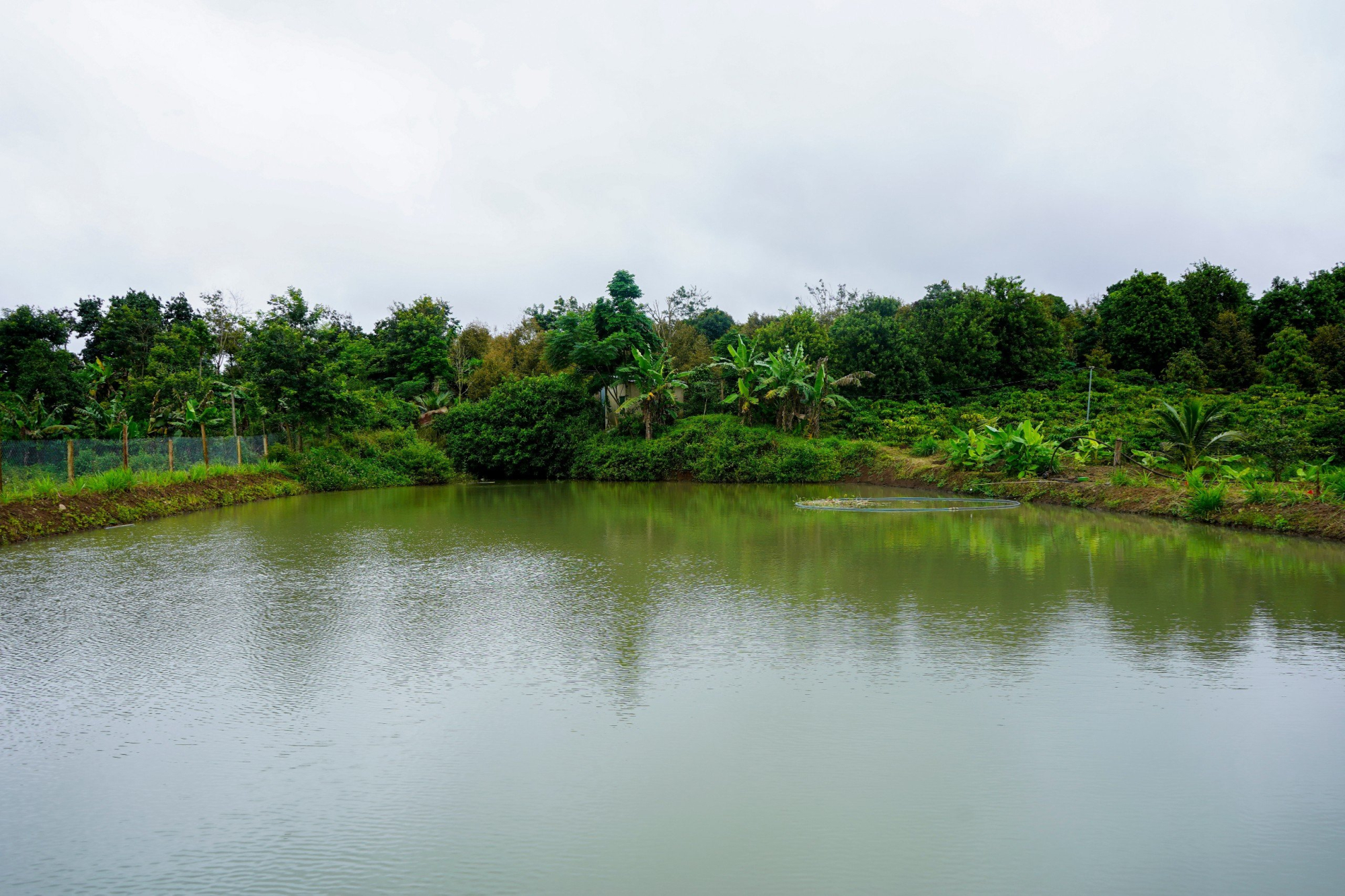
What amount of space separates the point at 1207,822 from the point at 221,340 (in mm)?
31710

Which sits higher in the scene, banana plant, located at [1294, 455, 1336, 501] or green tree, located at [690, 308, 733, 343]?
green tree, located at [690, 308, 733, 343]

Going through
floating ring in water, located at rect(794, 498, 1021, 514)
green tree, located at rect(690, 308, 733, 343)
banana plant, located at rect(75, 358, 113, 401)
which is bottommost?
floating ring in water, located at rect(794, 498, 1021, 514)

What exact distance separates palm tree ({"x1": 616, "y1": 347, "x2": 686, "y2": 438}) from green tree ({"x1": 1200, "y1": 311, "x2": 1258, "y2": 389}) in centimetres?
1783

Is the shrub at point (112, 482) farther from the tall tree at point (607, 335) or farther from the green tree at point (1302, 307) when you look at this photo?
the green tree at point (1302, 307)

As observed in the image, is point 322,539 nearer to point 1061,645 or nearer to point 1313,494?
point 1061,645

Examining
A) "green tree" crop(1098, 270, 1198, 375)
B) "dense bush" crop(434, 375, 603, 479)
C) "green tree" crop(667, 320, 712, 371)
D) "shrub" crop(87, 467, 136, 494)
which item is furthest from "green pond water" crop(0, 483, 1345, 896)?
"green tree" crop(667, 320, 712, 371)

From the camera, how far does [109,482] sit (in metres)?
15.0

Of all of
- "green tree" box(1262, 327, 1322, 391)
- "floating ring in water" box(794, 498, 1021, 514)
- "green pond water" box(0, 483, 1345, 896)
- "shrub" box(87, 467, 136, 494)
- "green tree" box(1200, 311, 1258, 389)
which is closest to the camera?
"green pond water" box(0, 483, 1345, 896)

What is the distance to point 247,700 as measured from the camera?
520cm

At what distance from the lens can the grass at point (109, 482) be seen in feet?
43.5

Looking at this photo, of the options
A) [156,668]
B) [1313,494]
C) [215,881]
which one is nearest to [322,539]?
[156,668]

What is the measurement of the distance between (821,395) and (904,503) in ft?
34.1

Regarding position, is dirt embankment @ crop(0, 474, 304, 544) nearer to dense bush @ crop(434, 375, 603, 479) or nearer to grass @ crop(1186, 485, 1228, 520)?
dense bush @ crop(434, 375, 603, 479)

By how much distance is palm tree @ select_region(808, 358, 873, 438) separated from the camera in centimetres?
2677
